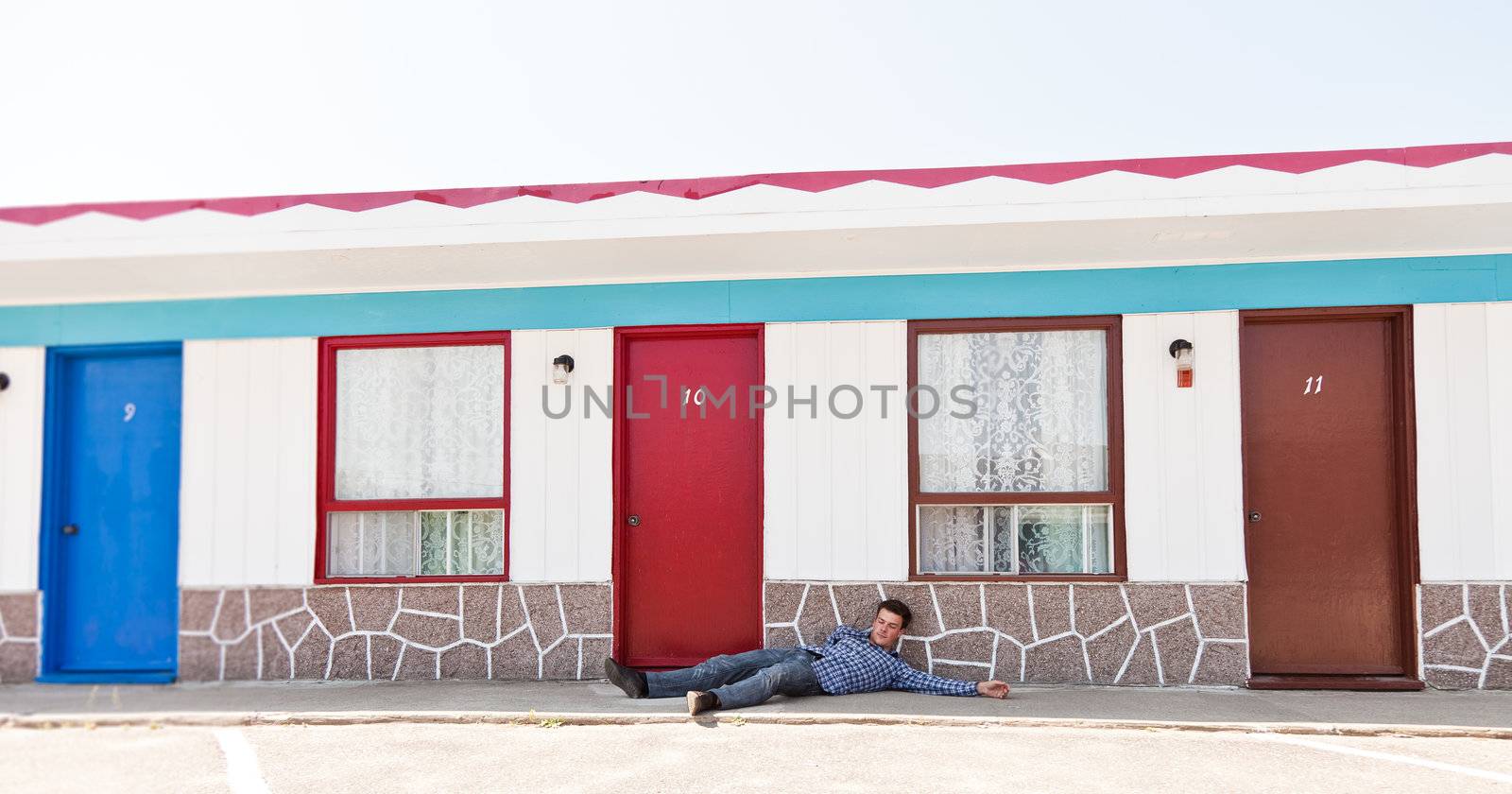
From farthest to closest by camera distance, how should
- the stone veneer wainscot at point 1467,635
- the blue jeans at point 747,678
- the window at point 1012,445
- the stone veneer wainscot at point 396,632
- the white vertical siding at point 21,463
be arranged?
1. the white vertical siding at point 21,463
2. the stone veneer wainscot at point 396,632
3. the window at point 1012,445
4. the stone veneer wainscot at point 1467,635
5. the blue jeans at point 747,678

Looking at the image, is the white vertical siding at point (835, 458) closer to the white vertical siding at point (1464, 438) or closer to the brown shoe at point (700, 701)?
the brown shoe at point (700, 701)

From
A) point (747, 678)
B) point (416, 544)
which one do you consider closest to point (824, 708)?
point (747, 678)

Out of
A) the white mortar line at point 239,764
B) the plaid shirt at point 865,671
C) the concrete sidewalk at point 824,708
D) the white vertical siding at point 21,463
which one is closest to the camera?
the white mortar line at point 239,764

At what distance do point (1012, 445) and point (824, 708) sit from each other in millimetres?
2011

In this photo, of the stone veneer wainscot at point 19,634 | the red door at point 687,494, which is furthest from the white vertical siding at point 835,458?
the stone veneer wainscot at point 19,634

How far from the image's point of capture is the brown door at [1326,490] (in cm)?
595

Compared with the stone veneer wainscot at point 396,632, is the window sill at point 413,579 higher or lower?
higher

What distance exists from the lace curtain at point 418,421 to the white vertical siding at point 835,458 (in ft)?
6.02

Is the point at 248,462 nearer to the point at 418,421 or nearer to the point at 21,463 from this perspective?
the point at 418,421

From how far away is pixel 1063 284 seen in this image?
6.13m

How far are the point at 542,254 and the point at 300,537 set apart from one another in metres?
2.44

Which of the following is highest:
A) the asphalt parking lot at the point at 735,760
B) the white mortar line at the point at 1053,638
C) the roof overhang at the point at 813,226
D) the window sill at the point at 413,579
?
the roof overhang at the point at 813,226

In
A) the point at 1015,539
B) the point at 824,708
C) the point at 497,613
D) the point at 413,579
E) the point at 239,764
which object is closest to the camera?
the point at 239,764

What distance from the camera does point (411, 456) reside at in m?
6.56
